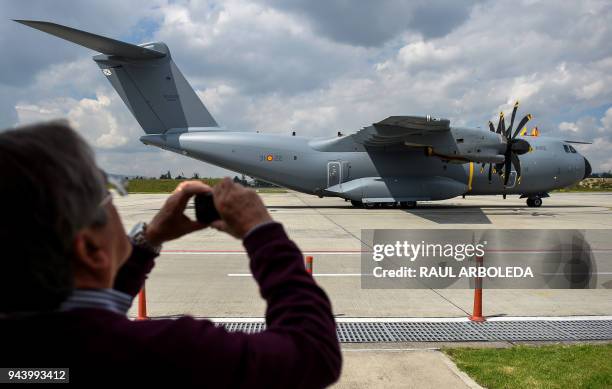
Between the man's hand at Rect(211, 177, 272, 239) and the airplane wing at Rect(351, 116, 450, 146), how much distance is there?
16424 millimetres

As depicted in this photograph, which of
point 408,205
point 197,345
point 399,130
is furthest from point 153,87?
point 197,345

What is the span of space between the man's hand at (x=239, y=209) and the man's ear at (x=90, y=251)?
0.42 m

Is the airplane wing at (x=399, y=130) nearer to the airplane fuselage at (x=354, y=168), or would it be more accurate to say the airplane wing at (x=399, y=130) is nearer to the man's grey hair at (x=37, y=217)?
the airplane fuselage at (x=354, y=168)

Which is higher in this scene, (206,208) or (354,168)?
(354,168)

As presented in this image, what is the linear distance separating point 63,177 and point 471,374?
4.07 metres

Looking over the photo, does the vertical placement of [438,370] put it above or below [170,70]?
below

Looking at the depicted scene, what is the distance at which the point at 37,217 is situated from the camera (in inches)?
41.1

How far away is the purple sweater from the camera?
1.05m

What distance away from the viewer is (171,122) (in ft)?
68.8

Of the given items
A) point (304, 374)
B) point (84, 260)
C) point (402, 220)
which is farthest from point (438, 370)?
point (402, 220)

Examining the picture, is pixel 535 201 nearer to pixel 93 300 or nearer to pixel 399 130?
pixel 399 130

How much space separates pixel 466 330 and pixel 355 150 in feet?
58.7

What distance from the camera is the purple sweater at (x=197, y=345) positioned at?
1046 millimetres

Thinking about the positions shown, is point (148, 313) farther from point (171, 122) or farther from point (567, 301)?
point (171, 122)
